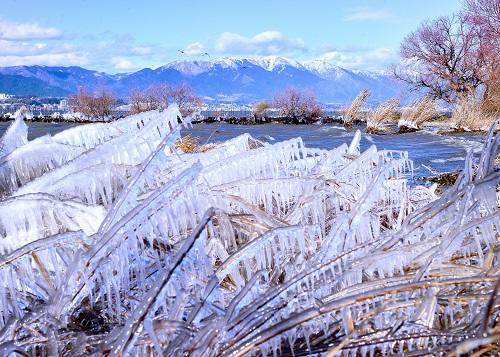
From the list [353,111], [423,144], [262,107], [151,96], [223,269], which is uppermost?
[223,269]

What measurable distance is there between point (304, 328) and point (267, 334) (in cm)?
13

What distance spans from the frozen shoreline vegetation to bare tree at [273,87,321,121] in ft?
87.9

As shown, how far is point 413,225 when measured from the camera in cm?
120

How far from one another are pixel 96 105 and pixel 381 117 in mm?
23560

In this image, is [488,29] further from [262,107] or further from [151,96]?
[151,96]

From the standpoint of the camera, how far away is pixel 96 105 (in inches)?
1485

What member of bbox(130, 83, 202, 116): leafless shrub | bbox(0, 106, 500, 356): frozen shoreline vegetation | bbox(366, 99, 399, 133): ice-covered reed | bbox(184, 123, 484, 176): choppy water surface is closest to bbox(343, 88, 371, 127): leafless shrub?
bbox(366, 99, 399, 133): ice-covered reed

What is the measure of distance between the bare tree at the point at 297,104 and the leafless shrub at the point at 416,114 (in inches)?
276

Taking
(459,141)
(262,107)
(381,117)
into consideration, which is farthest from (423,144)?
(262,107)

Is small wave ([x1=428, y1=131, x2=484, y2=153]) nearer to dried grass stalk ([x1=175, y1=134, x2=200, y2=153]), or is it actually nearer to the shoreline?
the shoreline

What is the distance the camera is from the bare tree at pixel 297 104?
95.2 feet

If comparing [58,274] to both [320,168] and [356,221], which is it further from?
[320,168]

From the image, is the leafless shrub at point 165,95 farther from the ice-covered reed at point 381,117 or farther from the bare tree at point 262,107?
the ice-covered reed at point 381,117

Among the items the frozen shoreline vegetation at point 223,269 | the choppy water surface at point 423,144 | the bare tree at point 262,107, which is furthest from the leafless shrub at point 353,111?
the frozen shoreline vegetation at point 223,269
